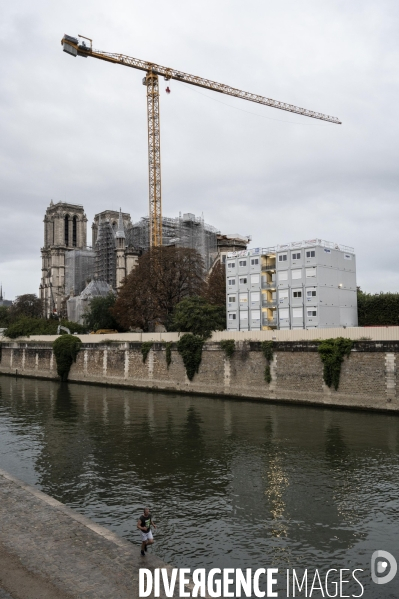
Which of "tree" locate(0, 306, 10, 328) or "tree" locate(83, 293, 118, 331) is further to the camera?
"tree" locate(0, 306, 10, 328)

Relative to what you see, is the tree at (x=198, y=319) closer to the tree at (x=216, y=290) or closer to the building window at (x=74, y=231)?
the tree at (x=216, y=290)

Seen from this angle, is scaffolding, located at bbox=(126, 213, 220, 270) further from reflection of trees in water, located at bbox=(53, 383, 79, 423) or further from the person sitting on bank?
the person sitting on bank

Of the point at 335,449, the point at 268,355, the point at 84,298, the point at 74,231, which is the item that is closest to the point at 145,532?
the point at 335,449

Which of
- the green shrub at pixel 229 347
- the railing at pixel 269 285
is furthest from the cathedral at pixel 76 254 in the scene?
the green shrub at pixel 229 347

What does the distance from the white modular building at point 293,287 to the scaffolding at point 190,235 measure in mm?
48068

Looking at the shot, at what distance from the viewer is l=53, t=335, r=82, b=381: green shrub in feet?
205

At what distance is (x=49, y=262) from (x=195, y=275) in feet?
337

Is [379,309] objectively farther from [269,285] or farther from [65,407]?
[65,407]

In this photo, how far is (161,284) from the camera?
6350cm

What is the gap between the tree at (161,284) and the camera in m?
63.4

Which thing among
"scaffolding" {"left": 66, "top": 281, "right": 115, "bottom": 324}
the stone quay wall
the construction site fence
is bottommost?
the stone quay wall

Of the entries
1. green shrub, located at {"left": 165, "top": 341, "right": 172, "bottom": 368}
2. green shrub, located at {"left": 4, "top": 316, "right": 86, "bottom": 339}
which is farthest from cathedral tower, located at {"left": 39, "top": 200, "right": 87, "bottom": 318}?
green shrub, located at {"left": 165, "top": 341, "right": 172, "bottom": 368}

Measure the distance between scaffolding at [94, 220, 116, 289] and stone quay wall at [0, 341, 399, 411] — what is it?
7493 cm

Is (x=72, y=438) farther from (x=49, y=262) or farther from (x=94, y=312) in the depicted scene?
(x=49, y=262)
